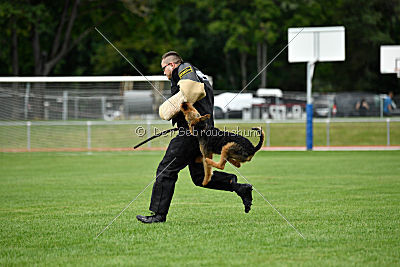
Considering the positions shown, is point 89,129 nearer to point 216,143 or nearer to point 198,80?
point 198,80

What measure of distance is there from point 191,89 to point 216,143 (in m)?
0.72

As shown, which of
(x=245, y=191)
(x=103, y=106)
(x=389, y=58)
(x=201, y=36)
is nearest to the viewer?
(x=245, y=191)

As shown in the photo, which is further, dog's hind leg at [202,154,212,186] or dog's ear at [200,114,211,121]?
dog's hind leg at [202,154,212,186]

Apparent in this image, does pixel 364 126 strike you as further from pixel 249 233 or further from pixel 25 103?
pixel 249 233

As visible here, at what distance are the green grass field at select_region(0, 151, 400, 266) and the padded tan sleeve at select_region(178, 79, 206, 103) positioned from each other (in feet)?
5.20

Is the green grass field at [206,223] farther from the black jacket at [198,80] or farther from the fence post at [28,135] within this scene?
the fence post at [28,135]

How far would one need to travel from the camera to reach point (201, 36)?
173 ft

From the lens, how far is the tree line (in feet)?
130

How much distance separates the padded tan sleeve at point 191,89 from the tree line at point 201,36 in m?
30.0

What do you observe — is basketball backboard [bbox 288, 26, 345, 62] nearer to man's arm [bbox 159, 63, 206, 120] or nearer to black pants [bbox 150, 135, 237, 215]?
black pants [bbox 150, 135, 237, 215]

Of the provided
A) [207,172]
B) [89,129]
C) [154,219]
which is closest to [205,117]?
[207,172]

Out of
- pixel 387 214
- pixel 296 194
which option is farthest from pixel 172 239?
pixel 296 194

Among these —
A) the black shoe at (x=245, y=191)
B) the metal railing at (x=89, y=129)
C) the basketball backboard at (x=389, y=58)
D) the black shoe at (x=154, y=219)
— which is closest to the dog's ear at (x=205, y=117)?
the black shoe at (x=245, y=191)

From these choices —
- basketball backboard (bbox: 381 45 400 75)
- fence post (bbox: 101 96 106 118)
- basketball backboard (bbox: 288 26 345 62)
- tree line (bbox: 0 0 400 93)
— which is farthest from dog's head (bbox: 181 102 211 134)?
tree line (bbox: 0 0 400 93)
